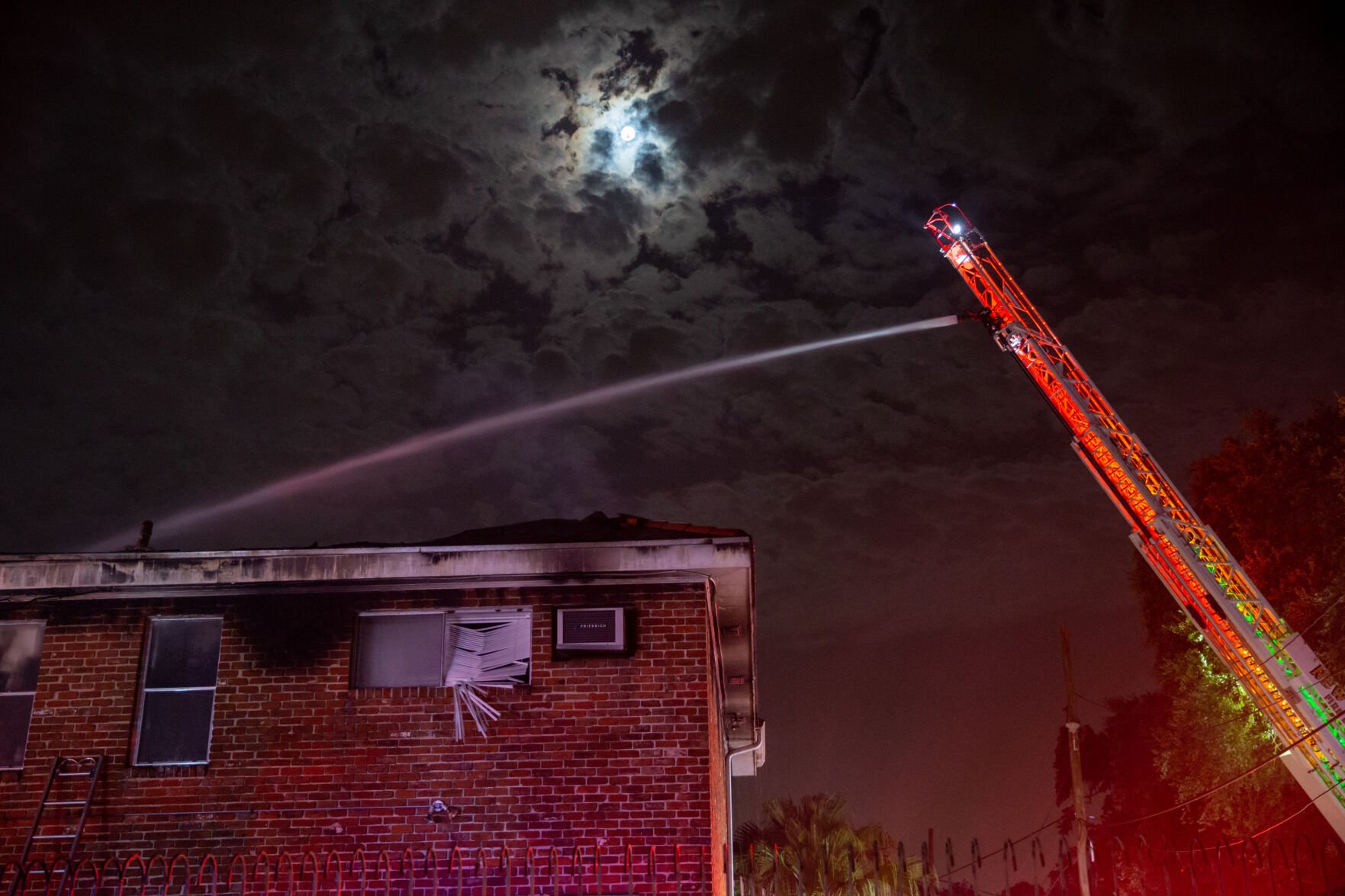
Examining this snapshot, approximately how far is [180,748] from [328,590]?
2333 mm

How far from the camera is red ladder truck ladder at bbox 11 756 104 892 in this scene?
11.2 metres

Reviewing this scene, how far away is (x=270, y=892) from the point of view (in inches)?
407

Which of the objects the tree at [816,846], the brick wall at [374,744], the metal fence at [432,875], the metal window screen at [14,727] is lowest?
the metal fence at [432,875]

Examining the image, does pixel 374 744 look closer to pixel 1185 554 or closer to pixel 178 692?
pixel 178 692

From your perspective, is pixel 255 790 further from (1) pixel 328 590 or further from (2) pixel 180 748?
(1) pixel 328 590

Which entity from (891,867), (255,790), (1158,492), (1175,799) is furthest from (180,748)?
(1175,799)

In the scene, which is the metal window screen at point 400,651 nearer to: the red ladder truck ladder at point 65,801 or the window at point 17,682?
the red ladder truck ladder at point 65,801

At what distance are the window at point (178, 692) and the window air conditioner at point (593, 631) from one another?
3.99 meters

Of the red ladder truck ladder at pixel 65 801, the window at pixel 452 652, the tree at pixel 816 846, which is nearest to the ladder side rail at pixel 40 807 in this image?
the red ladder truck ladder at pixel 65 801

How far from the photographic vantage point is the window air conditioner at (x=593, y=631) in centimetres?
1173

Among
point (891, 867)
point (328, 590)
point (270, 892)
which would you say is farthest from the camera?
point (891, 867)

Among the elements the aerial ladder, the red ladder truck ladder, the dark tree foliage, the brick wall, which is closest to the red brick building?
the brick wall

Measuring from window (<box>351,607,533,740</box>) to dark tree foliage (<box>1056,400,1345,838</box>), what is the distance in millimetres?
19035

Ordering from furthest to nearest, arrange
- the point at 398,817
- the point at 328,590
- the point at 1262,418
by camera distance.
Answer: the point at 1262,418 < the point at 328,590 < the point at 398,817
